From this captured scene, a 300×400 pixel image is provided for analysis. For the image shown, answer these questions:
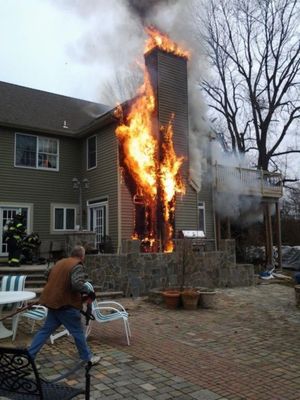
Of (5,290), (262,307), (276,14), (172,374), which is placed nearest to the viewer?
(172,374)

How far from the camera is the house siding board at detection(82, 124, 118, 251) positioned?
16000mm

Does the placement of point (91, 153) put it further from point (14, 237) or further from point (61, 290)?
point (61, 290)

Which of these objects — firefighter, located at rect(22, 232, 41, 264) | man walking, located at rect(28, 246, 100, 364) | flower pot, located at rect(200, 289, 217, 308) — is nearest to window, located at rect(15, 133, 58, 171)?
firefighter, located at rect(22, 232, 41, 264)

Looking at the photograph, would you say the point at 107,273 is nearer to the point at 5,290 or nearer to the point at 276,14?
the point at 5,290

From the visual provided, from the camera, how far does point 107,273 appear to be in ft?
36.4

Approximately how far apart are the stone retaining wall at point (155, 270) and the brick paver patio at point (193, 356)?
190 cm

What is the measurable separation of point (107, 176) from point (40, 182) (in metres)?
Answer: 3.09

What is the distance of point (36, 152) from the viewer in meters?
17.6

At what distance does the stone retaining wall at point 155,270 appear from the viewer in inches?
436

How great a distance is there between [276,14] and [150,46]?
14653 millimetres

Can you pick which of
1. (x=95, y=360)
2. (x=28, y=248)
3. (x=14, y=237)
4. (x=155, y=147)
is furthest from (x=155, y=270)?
(x=95, y=360)

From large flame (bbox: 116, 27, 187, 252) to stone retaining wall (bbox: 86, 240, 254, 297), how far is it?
2565 mm

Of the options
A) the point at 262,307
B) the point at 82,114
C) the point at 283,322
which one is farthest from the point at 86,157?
the point at 283,322

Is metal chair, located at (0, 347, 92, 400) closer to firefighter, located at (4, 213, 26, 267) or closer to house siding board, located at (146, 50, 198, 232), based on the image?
firefighter, located at (4, 213, 26, 267)
